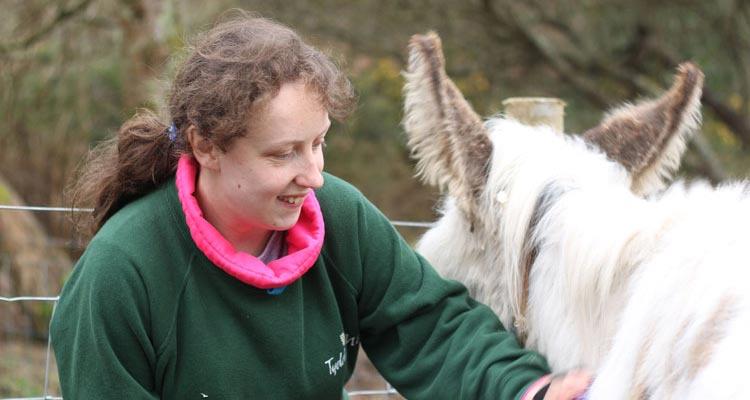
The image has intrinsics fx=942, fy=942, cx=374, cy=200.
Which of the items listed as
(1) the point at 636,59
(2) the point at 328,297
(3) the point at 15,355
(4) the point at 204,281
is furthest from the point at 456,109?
(1) the point at 636,59

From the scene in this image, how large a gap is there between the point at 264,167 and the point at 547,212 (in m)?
0.72

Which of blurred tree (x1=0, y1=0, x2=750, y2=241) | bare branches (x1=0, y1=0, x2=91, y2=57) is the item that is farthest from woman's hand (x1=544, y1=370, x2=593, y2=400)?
blurred tree (x1=0, y1=0, x2=750, y2=241)

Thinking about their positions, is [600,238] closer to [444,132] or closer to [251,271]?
[444,132]

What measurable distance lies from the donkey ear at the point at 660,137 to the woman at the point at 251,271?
62cm

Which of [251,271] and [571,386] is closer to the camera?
[571,386]

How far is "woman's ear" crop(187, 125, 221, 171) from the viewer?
2.19m

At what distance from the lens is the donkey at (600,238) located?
1598 mm

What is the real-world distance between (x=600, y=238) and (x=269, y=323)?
0.83 meters

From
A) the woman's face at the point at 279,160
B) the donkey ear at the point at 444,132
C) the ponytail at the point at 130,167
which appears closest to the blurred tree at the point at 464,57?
the ponytail at the point at 130,167

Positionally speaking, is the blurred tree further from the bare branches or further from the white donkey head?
the white donkey head

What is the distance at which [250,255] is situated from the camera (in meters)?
2.34

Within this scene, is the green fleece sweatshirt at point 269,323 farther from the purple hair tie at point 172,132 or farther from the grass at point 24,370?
the grass at point 24,370

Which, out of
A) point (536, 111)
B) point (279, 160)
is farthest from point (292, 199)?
point (536, 111)

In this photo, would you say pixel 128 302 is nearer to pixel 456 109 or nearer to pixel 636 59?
pixel 456 109
